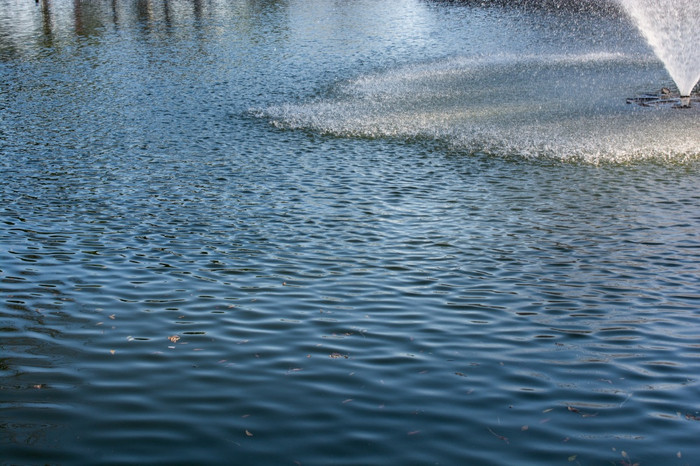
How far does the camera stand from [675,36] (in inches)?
1251

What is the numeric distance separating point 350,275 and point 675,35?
25.6 m

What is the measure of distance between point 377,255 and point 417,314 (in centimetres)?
264

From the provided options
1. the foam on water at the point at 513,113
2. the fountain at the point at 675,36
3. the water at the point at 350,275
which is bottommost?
the water at the point at 350,275

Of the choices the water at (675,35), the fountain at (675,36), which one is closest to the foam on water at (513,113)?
the fountain at (675,36)

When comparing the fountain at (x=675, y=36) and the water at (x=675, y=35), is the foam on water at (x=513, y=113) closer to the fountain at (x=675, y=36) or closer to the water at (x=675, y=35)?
the fountain at (x=675, y=36)


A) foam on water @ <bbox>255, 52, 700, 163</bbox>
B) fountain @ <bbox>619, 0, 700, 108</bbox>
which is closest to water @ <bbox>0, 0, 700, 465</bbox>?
foam on water @ <bbox>255, 52, 700, 163</bbox>

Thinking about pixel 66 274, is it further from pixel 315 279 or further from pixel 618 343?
pixel 618 343

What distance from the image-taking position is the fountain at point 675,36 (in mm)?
27656

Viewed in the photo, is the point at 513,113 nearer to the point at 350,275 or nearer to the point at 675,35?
the point at 675,35

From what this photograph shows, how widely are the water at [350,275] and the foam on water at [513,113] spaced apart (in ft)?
0.53

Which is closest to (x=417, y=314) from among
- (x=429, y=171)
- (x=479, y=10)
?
(x=429, y=171)

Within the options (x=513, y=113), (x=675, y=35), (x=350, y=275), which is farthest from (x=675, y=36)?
(x=350, y=275)

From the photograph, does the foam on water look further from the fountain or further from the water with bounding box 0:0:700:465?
the fountain

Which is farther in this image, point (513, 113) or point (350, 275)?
point (513, 113)
